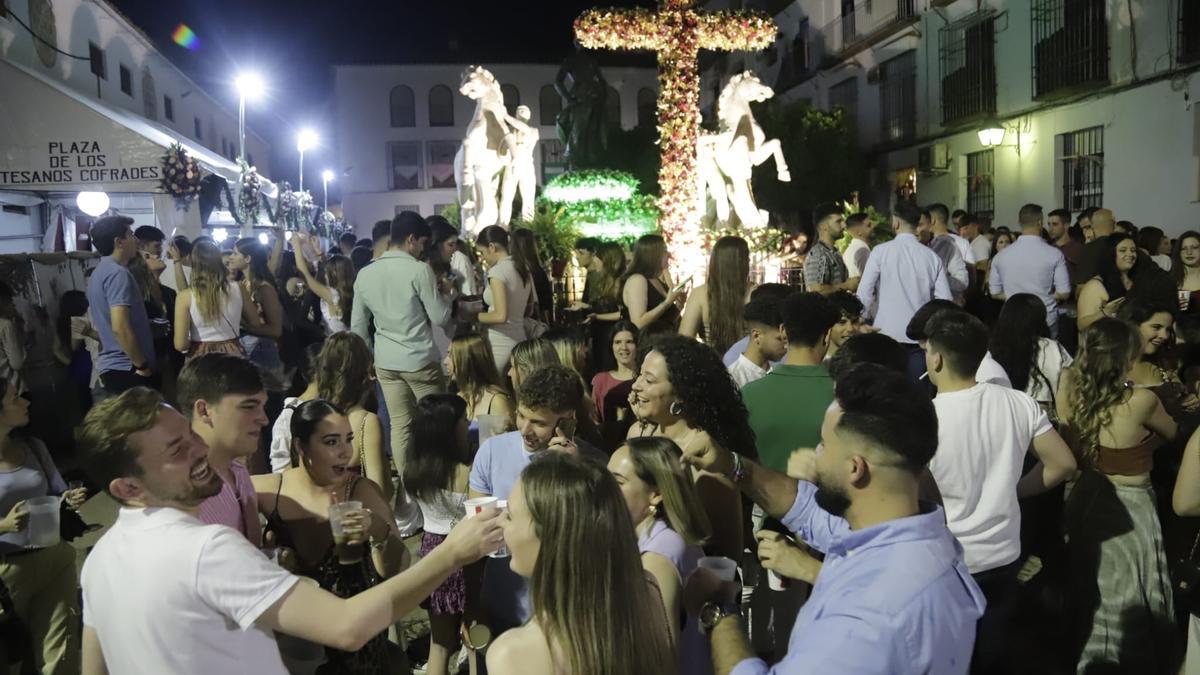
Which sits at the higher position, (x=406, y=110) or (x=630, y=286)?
(x=406, y=110)

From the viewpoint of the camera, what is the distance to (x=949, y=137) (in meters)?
24.1

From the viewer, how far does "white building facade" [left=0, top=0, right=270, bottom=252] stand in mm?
11141

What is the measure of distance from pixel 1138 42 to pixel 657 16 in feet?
29.1

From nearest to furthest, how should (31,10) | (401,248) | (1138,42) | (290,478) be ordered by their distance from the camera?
(290,478) < (401,248) < (31,10) < (1138,42)

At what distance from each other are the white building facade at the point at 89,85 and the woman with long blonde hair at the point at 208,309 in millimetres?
5501

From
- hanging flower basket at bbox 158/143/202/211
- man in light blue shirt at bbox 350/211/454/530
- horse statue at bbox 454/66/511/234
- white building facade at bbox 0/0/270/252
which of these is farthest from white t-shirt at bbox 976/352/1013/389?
horse statue at bbox 454/66/511/234

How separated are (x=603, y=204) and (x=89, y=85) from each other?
10323 mm

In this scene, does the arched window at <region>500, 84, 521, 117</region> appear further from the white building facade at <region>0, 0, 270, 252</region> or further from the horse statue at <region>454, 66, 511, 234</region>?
the horse statue at <region>454, 66, 511, 234</region>

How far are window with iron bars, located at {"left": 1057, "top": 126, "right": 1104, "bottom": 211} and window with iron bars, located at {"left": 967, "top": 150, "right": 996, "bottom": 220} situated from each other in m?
2.51

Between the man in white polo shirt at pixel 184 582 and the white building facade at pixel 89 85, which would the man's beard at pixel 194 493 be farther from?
the white building facade at pixel 89 85

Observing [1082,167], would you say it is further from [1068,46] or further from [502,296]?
[502,296]

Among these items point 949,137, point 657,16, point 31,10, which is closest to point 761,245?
point 657,16

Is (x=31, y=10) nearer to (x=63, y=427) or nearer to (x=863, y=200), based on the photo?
(x=63, y=427)

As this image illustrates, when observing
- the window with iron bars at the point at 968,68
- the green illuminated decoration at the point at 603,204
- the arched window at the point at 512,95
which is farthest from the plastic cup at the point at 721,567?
the arched window at the point at 512,95
